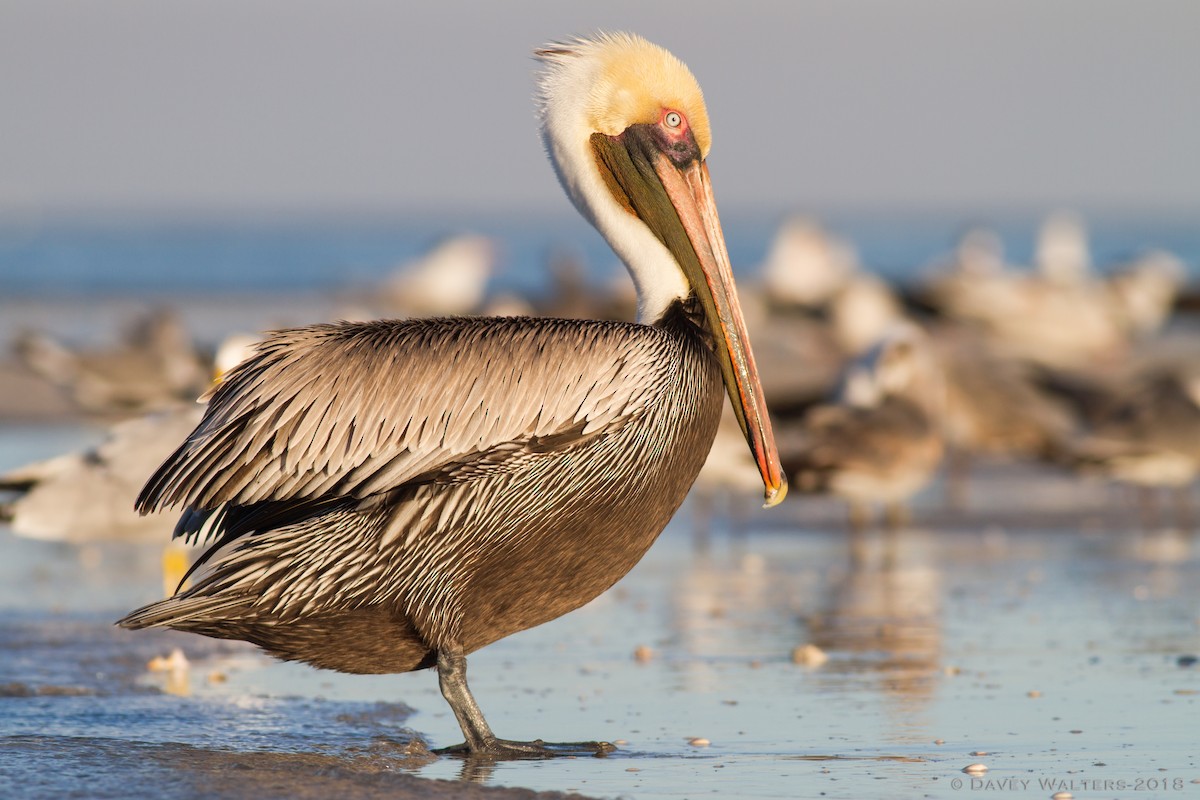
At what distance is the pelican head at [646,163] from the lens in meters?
4.68

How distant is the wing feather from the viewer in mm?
4215

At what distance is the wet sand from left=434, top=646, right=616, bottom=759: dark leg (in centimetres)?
7

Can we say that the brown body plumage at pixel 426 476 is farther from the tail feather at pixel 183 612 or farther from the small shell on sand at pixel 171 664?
the small shell on sand at pixel 171 664

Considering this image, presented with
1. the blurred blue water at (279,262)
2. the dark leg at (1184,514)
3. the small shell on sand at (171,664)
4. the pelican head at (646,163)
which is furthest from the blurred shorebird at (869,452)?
the blurred blue water at (279,262)

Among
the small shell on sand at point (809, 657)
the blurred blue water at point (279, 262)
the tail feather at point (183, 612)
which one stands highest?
the tail feather at point (183, 612)

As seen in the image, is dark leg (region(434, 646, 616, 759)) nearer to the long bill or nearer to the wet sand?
the wet sand

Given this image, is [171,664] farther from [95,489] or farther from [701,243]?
[701,243]

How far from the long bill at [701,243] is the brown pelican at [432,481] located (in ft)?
0.42

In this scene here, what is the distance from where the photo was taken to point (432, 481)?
4266 mm

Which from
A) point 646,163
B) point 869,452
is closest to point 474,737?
point 646,163

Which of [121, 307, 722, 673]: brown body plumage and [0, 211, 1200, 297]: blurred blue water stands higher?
[121, 307, 722, 673]: brown body plumage

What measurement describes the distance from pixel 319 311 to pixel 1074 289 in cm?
1226

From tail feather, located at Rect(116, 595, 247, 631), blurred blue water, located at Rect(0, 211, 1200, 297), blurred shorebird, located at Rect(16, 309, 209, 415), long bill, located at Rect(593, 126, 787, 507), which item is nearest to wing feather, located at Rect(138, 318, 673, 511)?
tail feather, located at Rect(116, 595, 247, 631)

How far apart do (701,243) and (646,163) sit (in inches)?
10.9
